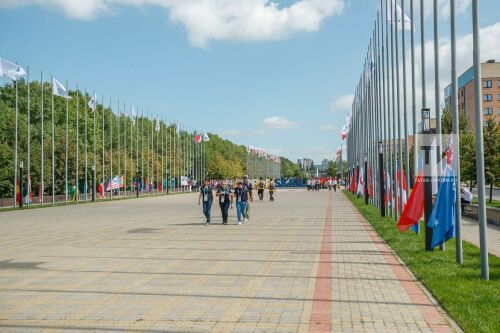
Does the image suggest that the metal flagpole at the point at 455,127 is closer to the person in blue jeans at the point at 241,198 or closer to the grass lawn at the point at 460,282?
the grass lawn at the point at 460,282

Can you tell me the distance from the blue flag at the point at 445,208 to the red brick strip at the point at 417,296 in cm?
105

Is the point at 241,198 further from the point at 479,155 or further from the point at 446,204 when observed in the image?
the point at 479,155

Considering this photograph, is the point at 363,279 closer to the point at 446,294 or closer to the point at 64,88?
the point at 446,294

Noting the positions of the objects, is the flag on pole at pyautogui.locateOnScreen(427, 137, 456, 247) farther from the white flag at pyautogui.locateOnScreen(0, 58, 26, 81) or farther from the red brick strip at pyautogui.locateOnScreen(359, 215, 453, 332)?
the white flag at pyautogui.locateOnScreen(0, 58, 26, 81)

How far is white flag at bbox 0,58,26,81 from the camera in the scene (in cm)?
3227

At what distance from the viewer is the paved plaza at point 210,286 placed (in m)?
6.60

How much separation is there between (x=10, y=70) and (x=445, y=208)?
1117 inches

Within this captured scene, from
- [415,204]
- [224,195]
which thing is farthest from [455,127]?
[224,195]

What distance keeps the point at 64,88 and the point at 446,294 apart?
36018 mm

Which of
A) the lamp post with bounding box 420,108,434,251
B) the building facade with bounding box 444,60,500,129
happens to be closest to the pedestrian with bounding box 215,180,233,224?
the lamp post with bounding box 420,108,434,251

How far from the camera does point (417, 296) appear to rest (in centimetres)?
803

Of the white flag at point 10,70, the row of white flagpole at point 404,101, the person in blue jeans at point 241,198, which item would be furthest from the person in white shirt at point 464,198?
the white flag at point 10,70

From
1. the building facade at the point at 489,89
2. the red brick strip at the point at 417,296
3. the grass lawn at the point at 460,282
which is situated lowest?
the red brick strip at the point at 417,296

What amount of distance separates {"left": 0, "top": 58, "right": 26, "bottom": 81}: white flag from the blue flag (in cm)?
2745
